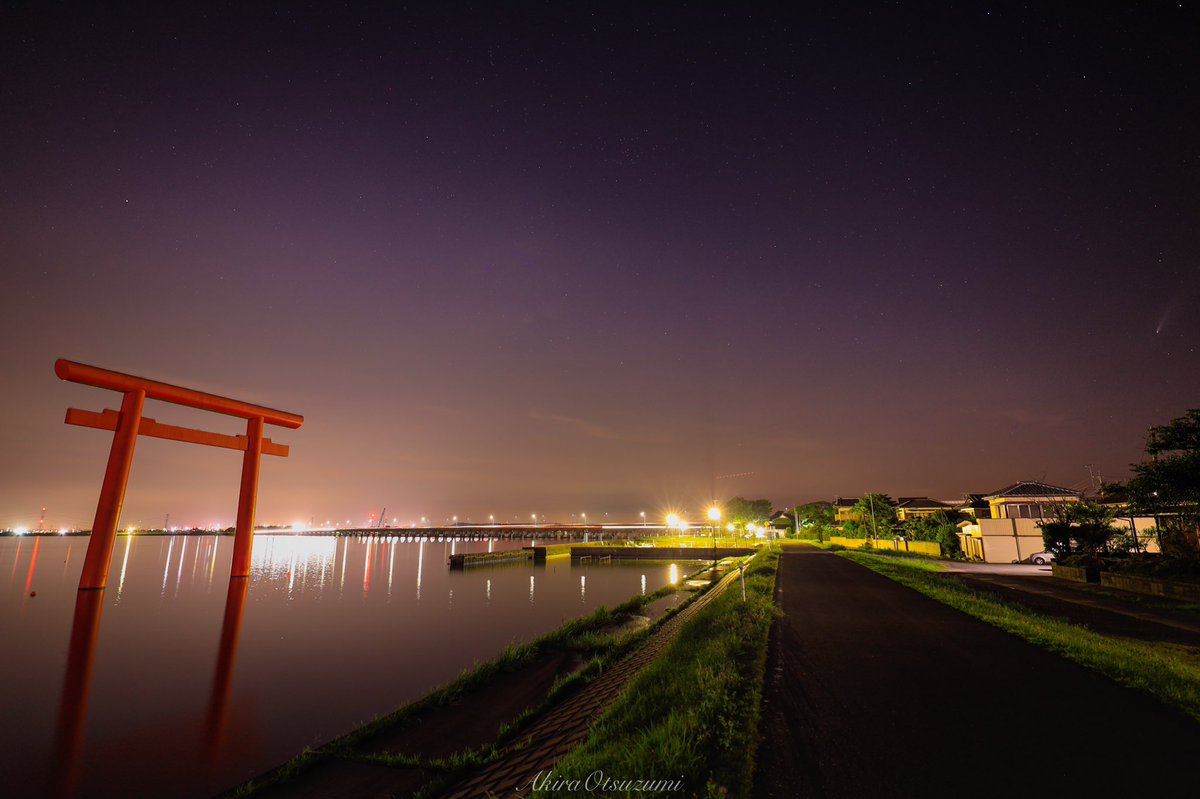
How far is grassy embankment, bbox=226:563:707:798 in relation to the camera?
10.1m

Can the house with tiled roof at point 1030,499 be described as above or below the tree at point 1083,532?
above

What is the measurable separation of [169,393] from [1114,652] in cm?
4487

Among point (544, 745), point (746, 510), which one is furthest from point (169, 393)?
point (746, 510)

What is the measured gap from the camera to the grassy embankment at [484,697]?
10062 millimetres

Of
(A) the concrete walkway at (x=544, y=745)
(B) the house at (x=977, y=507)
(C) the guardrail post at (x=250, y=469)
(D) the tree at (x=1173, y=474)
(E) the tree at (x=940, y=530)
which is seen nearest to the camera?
(A) the concrete walkway at (x=544, y=745)

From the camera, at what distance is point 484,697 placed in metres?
14.7

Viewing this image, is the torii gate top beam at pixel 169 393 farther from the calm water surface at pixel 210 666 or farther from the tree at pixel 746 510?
the tree at pixel 746 510

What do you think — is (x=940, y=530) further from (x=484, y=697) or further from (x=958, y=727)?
(x=958, y=727)

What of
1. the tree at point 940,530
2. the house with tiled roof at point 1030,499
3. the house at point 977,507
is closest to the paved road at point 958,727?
the tree at point 940,530

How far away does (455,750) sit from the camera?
10883mm

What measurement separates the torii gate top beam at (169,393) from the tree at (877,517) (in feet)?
218

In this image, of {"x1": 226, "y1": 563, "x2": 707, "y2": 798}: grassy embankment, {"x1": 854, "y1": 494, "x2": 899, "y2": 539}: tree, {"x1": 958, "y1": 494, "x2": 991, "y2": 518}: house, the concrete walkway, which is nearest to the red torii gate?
{"x1": 226, "y1": 563, "x2": 707, "y2": 798}: grassy embankment

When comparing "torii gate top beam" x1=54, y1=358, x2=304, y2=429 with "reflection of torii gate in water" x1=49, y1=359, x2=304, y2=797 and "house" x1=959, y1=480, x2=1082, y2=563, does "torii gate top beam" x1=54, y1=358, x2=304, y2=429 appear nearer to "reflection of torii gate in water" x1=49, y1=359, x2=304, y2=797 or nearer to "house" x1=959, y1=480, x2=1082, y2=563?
"reflection of torii gate in water" x1=49, y1=359, x2=304, y2=797

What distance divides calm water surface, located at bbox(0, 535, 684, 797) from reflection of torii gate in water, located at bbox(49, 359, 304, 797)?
11 centimetres
